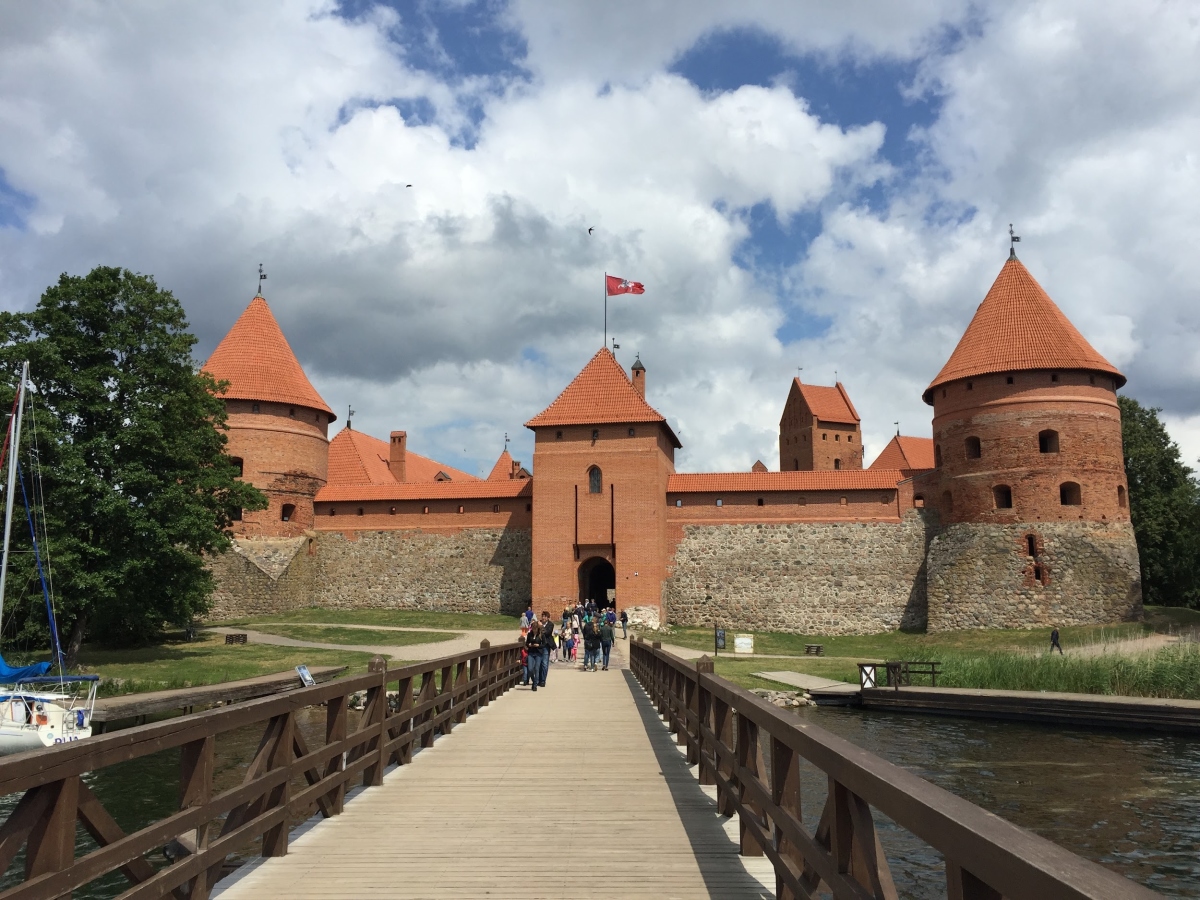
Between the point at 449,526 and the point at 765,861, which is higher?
the point at 449,526

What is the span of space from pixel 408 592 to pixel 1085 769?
23293mm

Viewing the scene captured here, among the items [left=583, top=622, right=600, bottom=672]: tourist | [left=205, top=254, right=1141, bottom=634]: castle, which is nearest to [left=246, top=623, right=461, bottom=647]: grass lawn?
[left=205, top=254, right=1141, bottom=634]: castle

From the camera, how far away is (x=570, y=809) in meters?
5.49

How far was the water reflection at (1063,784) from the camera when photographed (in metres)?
7.88

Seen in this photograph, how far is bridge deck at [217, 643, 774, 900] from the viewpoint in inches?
155

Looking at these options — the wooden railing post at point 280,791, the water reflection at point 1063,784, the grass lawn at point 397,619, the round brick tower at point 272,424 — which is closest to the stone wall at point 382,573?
A: the grass lawn at point 397,619

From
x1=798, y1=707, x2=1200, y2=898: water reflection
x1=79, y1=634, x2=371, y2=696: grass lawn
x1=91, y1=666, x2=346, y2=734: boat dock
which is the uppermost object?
x1=79, y1=634, x2=371, y2=696: grass lawn

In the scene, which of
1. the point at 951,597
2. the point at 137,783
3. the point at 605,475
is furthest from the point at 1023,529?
the point at 137,783

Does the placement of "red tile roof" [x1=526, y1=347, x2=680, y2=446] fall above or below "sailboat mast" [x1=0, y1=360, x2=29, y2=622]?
above

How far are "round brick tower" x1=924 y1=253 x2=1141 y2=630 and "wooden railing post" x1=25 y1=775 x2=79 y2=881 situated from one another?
88.4 ft

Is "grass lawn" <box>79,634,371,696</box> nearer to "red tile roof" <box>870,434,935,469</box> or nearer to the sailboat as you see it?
the sailboat

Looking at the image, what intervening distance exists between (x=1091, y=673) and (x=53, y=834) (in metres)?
18.1

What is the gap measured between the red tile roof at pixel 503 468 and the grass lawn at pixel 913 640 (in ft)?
70.5

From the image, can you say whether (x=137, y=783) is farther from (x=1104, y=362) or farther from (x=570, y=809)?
(x=1104, y=362)
